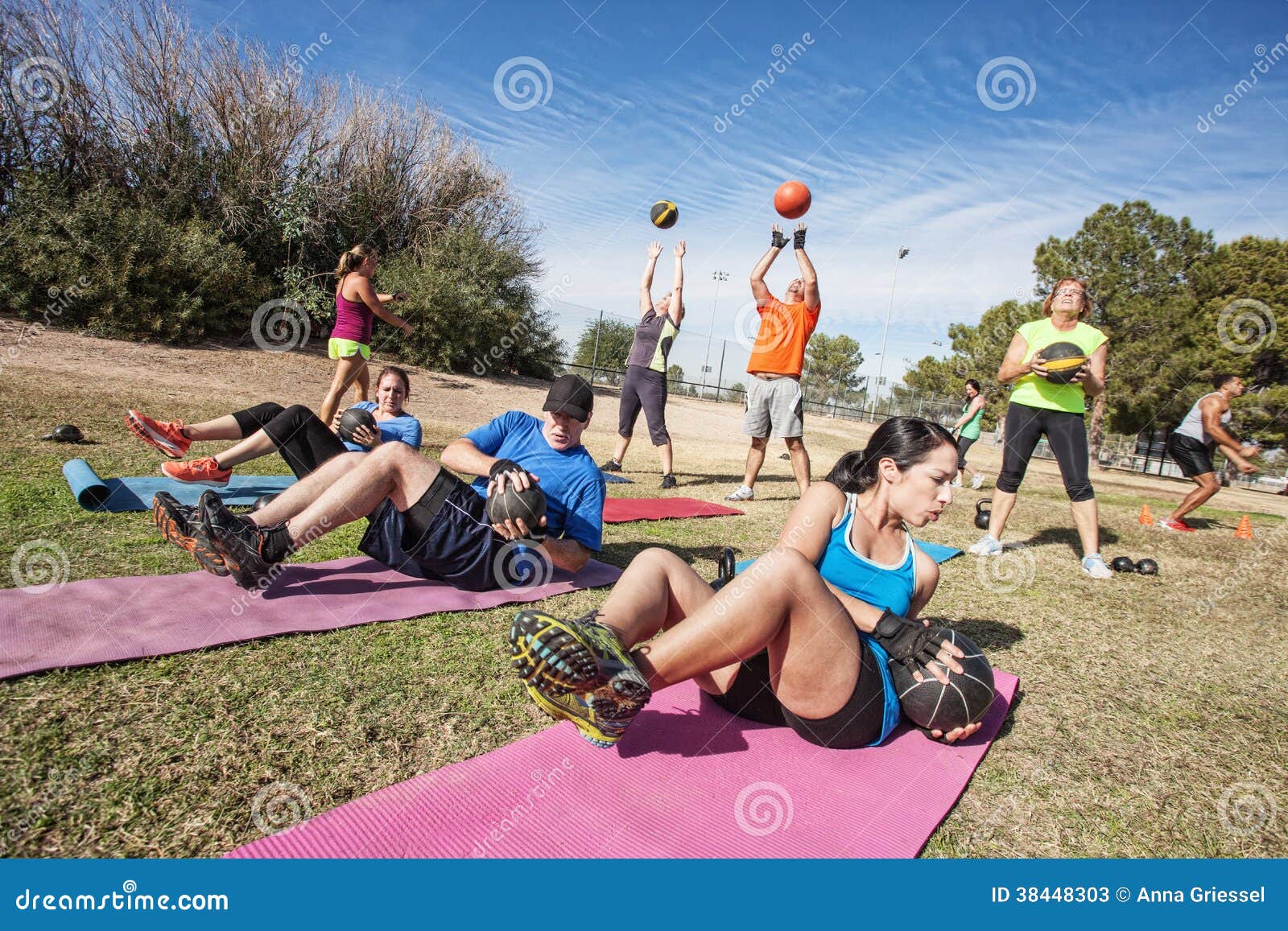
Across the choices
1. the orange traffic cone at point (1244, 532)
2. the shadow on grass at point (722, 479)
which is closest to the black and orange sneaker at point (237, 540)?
the shadow on grass at point (722, 479)

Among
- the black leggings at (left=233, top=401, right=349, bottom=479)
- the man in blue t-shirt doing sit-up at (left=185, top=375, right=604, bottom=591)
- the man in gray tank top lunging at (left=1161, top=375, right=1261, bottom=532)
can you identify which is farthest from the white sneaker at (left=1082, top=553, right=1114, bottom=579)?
the black leggings at (left=233, top=401, right=349, bottom=479)

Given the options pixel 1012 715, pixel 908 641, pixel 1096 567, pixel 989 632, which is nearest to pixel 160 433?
pixel 908 641

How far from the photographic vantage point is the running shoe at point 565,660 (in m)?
1.81

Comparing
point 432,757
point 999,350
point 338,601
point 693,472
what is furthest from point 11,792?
point 999,350

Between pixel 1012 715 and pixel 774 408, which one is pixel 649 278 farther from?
pixel 1012 715

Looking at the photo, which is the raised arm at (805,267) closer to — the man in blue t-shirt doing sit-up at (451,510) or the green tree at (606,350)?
the man in blue t-shirt doing sit-up at (451,510)

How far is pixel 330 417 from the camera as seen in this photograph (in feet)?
22.7

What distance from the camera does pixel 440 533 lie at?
3.21 meters

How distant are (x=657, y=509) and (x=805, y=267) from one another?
270 centimetres

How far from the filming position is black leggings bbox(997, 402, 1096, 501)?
5.34 metres

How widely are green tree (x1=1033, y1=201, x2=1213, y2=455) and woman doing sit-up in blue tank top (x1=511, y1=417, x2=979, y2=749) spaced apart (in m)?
26.9

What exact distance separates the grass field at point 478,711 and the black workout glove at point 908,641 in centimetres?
48

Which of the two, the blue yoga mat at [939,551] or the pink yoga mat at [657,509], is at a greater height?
the blue yoga mat at [939,551]

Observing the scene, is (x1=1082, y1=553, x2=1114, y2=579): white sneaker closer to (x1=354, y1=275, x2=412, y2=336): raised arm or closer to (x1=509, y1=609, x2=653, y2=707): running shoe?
(x1=509, y1=609, x2=653, y2=707): running shoe
